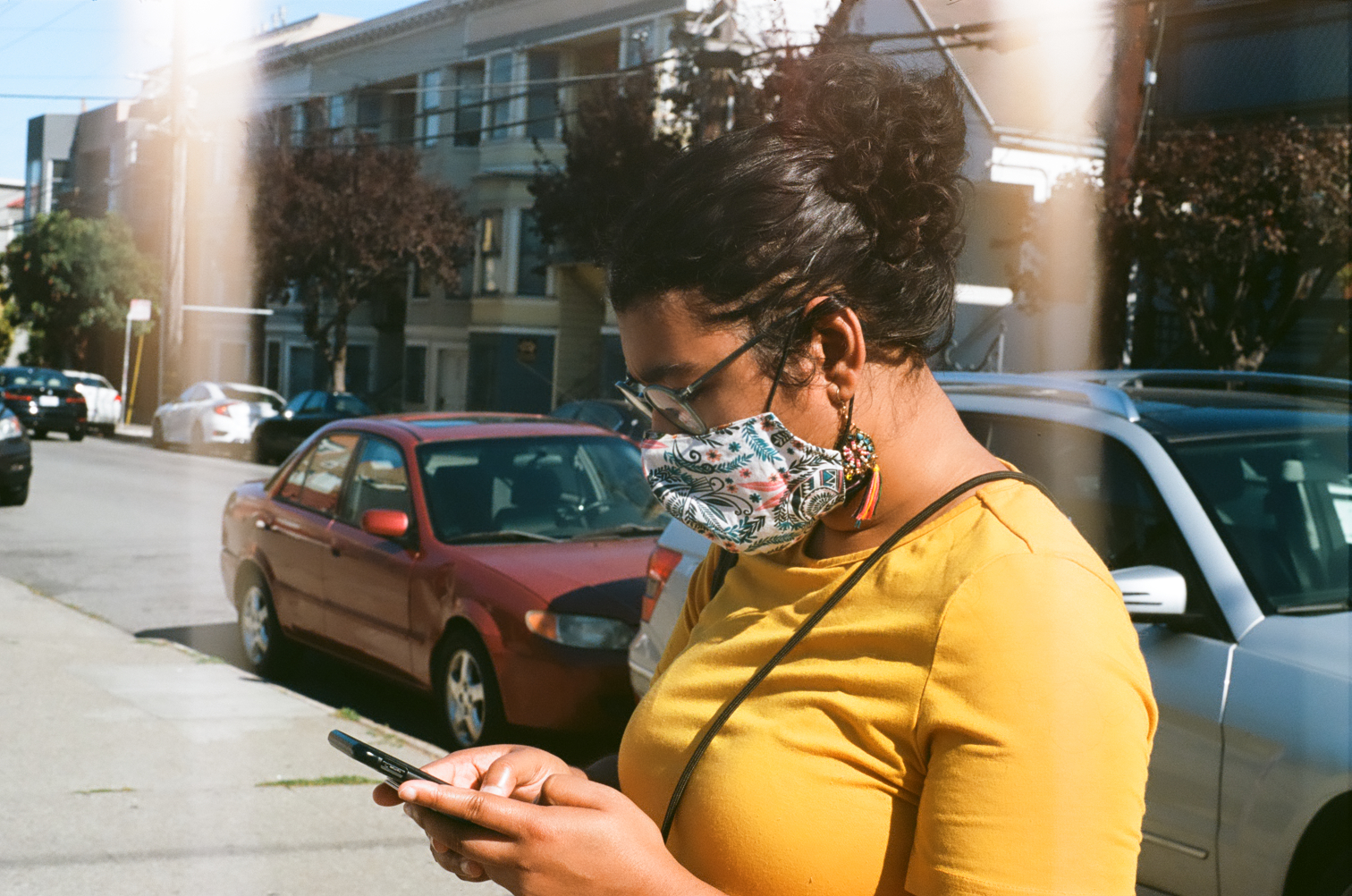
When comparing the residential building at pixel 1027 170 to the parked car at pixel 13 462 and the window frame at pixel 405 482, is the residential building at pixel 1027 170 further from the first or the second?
the window frame at pixel 405 482

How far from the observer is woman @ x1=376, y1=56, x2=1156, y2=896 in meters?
1.35

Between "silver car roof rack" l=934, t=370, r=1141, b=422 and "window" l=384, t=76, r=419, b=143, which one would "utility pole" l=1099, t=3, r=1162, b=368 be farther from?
"window" l=384, t=76, r=419, b=143

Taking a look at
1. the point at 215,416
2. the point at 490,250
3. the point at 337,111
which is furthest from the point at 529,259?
the point at 215,416

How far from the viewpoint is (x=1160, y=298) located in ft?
65.2

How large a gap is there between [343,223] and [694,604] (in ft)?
103

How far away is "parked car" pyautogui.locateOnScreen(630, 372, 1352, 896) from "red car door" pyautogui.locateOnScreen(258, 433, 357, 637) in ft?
13.2

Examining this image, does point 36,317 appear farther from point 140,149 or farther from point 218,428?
point 218,428

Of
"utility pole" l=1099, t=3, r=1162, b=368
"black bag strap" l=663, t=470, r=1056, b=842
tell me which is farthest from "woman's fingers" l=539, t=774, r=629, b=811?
"utility pole" l=1099, t=3, r=1162, b=368

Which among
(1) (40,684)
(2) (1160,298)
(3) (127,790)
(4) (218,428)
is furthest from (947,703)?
(4) (218,428)

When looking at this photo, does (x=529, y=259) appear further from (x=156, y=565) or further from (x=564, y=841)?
(x=564, y=841)

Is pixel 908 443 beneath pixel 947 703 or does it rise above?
above

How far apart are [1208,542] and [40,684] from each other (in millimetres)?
5732

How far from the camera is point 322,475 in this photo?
8.03 meters

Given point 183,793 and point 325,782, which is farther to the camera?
point 325,782
